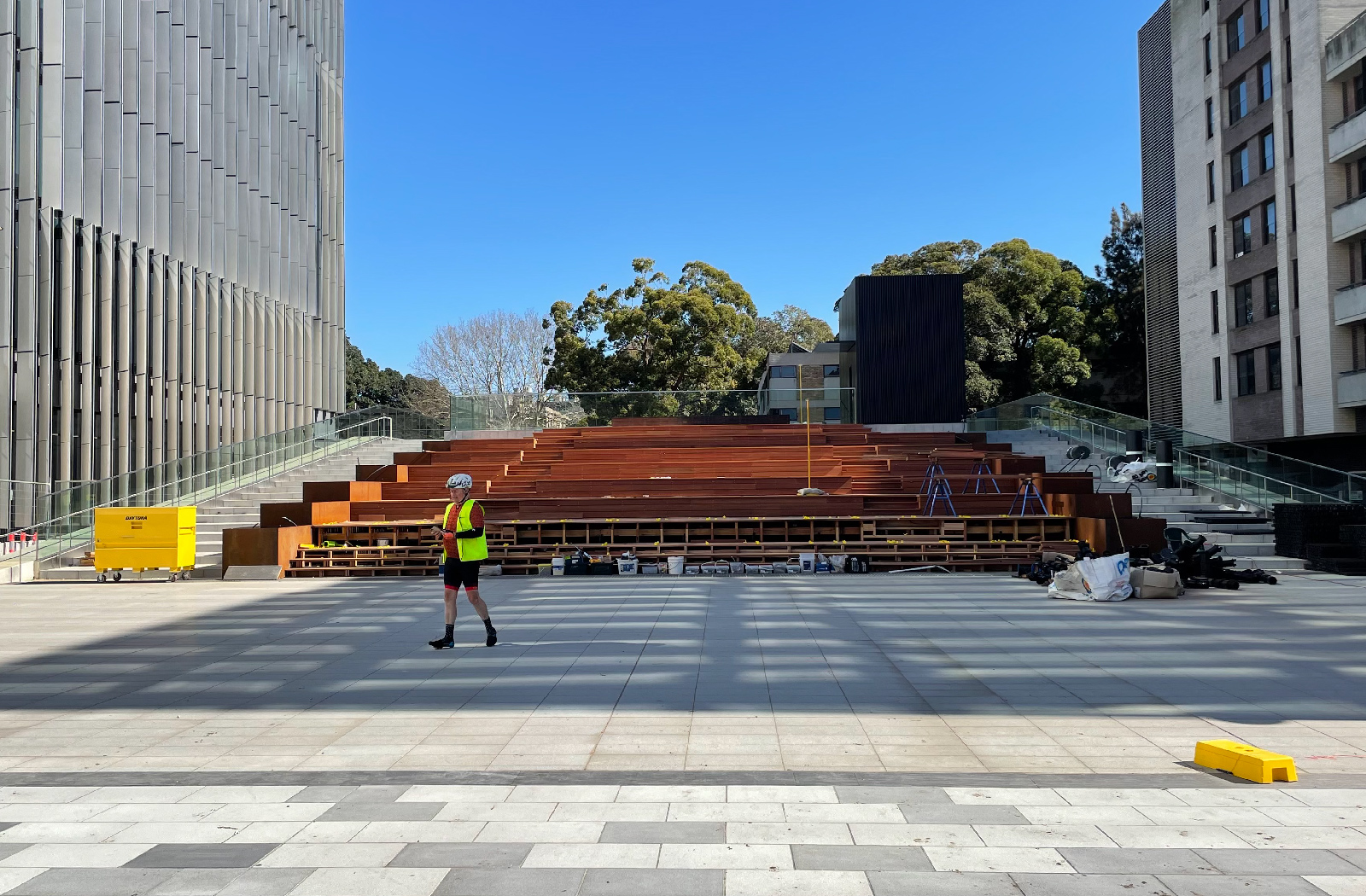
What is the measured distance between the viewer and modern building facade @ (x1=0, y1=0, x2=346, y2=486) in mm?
22125

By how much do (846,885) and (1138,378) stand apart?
52095 millimetres

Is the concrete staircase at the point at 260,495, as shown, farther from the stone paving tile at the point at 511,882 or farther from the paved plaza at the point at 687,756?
the stone paving tile at the point at 511,882

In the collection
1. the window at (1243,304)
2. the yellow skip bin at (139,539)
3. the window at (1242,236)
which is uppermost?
the window at (1242,236)

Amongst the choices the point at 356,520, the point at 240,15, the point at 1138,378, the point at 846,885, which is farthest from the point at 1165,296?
the point at 846,885

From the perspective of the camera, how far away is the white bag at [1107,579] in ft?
44.4

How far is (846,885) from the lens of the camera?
3.77m

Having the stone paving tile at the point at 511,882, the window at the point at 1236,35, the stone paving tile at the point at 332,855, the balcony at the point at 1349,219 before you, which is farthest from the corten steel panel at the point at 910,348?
the stone paving tile at the point at 511,882

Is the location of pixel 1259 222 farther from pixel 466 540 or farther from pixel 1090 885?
pixel 1090 885

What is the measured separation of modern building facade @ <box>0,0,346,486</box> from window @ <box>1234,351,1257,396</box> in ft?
115

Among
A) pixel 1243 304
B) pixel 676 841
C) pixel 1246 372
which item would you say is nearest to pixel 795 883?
pixel 676 841

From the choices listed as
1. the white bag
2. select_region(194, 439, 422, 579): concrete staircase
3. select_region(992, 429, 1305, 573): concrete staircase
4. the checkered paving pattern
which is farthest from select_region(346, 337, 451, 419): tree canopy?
the checkered paving pattern

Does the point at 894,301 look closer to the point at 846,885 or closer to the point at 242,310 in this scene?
the point at 242,310

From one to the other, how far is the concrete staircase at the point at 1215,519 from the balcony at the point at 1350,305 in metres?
9.22

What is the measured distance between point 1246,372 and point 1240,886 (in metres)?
35.6
